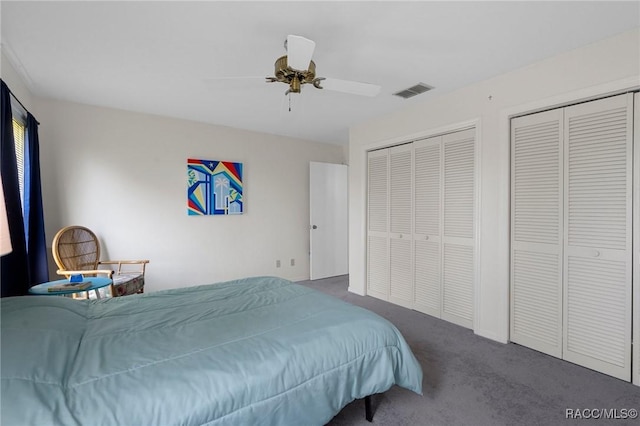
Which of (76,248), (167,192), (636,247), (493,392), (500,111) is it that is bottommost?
(493,392)

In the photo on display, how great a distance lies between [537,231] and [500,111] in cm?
110

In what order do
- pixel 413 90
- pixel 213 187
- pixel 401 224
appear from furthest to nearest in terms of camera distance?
pixel 213 187, pixel 401 224, pixel 413 90

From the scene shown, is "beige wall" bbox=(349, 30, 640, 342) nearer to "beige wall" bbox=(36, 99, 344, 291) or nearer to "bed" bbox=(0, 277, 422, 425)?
"bed" bbox=(0, 277, 422, 425)

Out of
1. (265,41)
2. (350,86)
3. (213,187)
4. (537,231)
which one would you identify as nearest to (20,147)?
(213,187)

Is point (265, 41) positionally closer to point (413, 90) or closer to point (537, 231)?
point (413, 90)

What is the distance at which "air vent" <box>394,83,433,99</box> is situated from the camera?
9.50ft

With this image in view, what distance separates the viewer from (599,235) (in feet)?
7.23

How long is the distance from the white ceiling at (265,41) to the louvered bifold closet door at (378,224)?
104 centimetres

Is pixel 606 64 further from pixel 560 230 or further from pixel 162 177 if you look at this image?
pixel 162 177

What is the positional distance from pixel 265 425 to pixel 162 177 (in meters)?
3.35

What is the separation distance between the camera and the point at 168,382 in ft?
3.58

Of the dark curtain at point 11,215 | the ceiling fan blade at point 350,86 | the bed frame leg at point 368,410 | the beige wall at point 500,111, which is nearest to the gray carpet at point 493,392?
the bed frame leg at point 368,410

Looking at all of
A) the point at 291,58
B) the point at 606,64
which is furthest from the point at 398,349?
the point at 606,64

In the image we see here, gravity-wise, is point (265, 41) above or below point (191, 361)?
above
